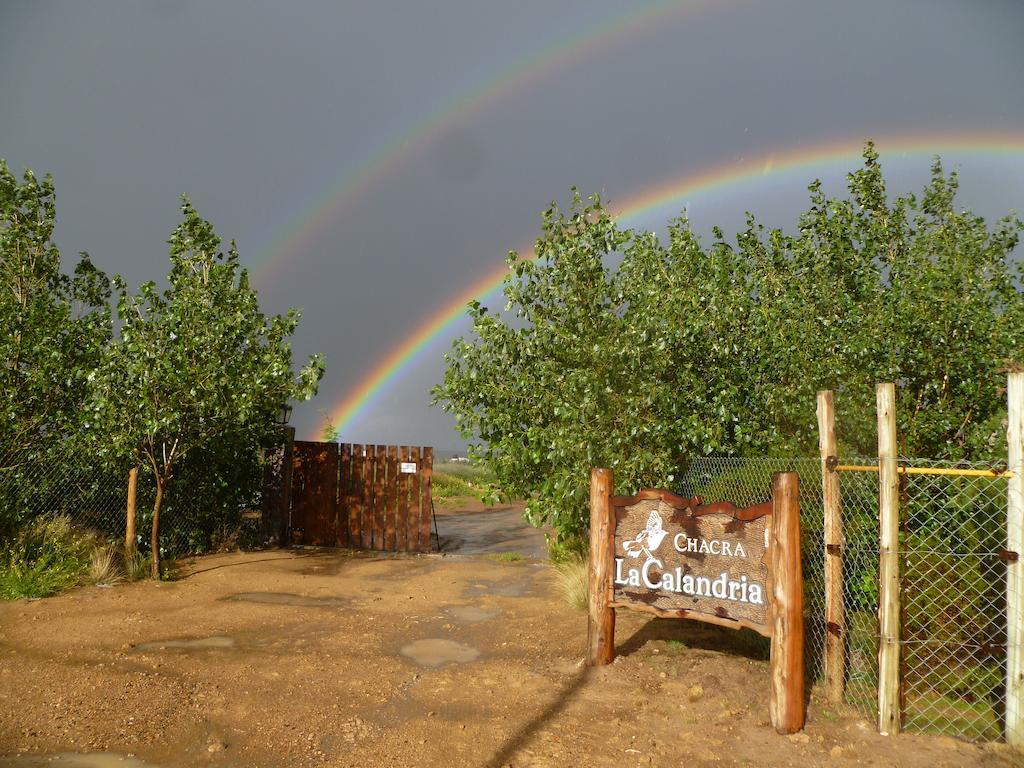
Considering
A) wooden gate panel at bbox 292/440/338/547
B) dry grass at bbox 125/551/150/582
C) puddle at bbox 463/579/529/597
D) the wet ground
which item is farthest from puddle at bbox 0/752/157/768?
→ wooden gate panel at bbox 292/440/338/547

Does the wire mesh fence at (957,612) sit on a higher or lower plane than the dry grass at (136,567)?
higher

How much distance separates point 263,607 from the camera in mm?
9242

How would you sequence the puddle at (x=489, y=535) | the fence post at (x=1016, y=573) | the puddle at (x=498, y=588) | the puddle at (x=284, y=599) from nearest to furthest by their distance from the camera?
the fence post at (x=1016, y=573)
the puddle at (x=284, y=599)
the puddle at (x=498, y=588)
the puddle at (x=489, y=535)

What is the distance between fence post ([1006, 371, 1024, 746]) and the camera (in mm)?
4809

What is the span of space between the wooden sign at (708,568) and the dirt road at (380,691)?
0.44m

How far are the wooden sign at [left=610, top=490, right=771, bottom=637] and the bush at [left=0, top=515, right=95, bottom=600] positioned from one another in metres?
7.28

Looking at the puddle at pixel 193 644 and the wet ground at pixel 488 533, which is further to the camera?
the wet ground at pixel 488 533

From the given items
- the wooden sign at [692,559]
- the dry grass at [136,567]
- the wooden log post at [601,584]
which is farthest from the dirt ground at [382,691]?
the dry grass at [136,567]

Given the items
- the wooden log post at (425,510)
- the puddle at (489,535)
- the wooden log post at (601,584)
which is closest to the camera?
the wooden log post at (601,584)

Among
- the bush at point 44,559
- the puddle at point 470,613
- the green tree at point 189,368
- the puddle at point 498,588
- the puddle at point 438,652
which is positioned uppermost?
the green tree at point 189,368

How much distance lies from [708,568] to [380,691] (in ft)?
9.43

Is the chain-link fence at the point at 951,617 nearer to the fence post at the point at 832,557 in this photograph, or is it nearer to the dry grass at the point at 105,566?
the fence post at the point at 832,557

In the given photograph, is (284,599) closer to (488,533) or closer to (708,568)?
(708,568)

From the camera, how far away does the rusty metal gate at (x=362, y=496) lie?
14.5 metres
